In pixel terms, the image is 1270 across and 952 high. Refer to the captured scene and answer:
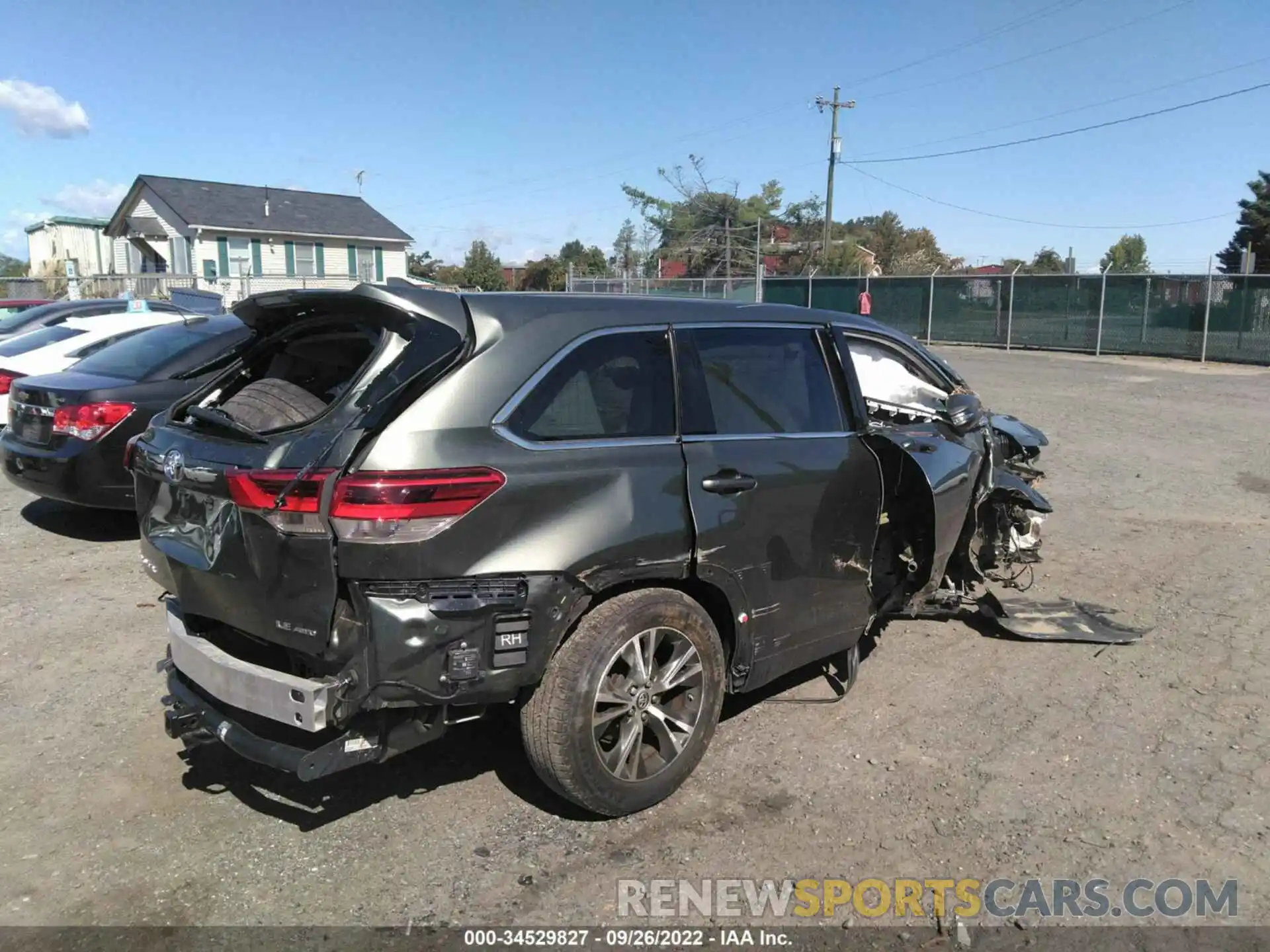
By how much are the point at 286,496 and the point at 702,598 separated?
1588 mm

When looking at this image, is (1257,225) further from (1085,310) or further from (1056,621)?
(1056,621)

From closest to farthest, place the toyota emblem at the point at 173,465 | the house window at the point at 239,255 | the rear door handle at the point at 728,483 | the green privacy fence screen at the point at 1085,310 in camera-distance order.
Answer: the toyota emblem at the point at 173,465 → the rear door handle at the point at 728,483 → the green privacy fence screen at the point at 1085,310 → the house window at the point at 239,255

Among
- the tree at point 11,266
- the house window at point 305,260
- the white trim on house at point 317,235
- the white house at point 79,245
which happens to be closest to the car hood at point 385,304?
the white trim on house at point 317,235

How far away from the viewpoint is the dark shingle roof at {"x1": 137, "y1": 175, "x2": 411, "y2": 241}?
36562 millimetres

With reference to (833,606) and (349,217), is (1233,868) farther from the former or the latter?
(349,217)

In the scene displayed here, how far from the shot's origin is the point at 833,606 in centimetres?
417

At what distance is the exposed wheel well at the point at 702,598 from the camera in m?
3.38

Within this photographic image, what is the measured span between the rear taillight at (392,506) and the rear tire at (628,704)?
0.66 meters

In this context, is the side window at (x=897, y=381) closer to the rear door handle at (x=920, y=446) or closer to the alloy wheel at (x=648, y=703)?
the rear door handle at (x=920, y=446)

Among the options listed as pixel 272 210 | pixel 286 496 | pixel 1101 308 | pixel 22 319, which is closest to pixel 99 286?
pixel 272 210

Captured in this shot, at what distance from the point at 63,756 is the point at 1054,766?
4118 millimetres

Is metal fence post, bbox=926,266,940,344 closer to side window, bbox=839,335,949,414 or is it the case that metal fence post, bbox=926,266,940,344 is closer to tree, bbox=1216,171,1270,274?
tree, bbox=1216,171,1270,274

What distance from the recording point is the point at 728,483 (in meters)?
3.63

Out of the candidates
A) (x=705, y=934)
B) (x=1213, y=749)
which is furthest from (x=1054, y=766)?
(x=705, y=934)
